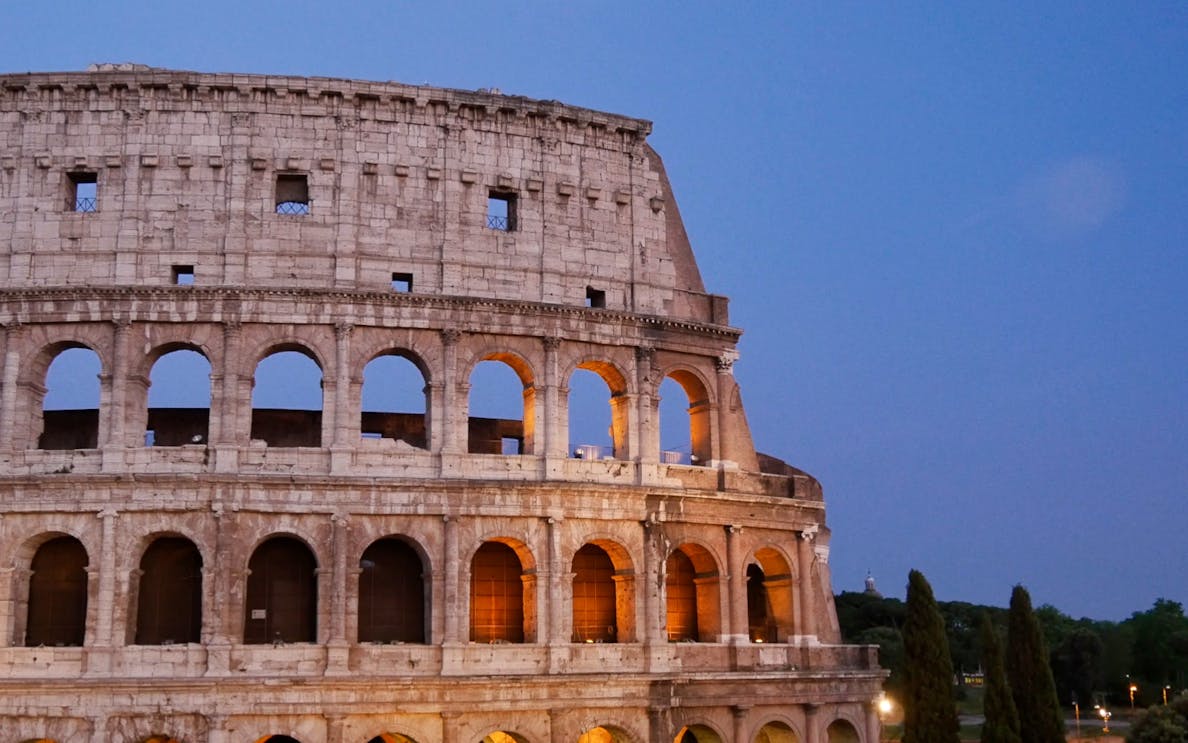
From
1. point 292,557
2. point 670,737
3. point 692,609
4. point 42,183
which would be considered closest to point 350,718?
point 292,557


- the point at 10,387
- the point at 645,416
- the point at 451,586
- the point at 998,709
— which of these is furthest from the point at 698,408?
the point at 10,387

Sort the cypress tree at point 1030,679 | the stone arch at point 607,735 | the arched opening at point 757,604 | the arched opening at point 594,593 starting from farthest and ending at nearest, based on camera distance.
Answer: the arched opening at point 757,604
the cypress tree at point 1030,679
the arched opening at point 594,593
the stone arch at point 607,735

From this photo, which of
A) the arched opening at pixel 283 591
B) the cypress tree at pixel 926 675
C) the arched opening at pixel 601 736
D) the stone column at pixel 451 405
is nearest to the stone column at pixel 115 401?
the arched opening at pixel 283 591

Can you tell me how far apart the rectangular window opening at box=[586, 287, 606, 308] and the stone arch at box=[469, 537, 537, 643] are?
638 centimetres

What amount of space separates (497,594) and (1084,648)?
52258mm

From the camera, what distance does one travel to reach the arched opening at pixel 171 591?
2961 cm

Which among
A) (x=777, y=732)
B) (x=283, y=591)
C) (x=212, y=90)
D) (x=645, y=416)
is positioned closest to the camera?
(x=283, y=591)

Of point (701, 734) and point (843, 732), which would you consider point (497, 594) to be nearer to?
point (701, 734)

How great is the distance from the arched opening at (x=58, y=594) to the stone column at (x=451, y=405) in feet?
28.1

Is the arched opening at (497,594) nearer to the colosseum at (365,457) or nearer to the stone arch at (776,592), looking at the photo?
the colosseum at (365,457)

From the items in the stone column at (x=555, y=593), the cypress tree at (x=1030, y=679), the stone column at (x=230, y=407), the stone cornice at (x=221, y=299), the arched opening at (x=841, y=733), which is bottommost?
the arched opening at (x=841, y=733)

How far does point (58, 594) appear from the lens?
29734mm

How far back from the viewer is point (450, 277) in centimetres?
3127

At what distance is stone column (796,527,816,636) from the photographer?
110 ft
